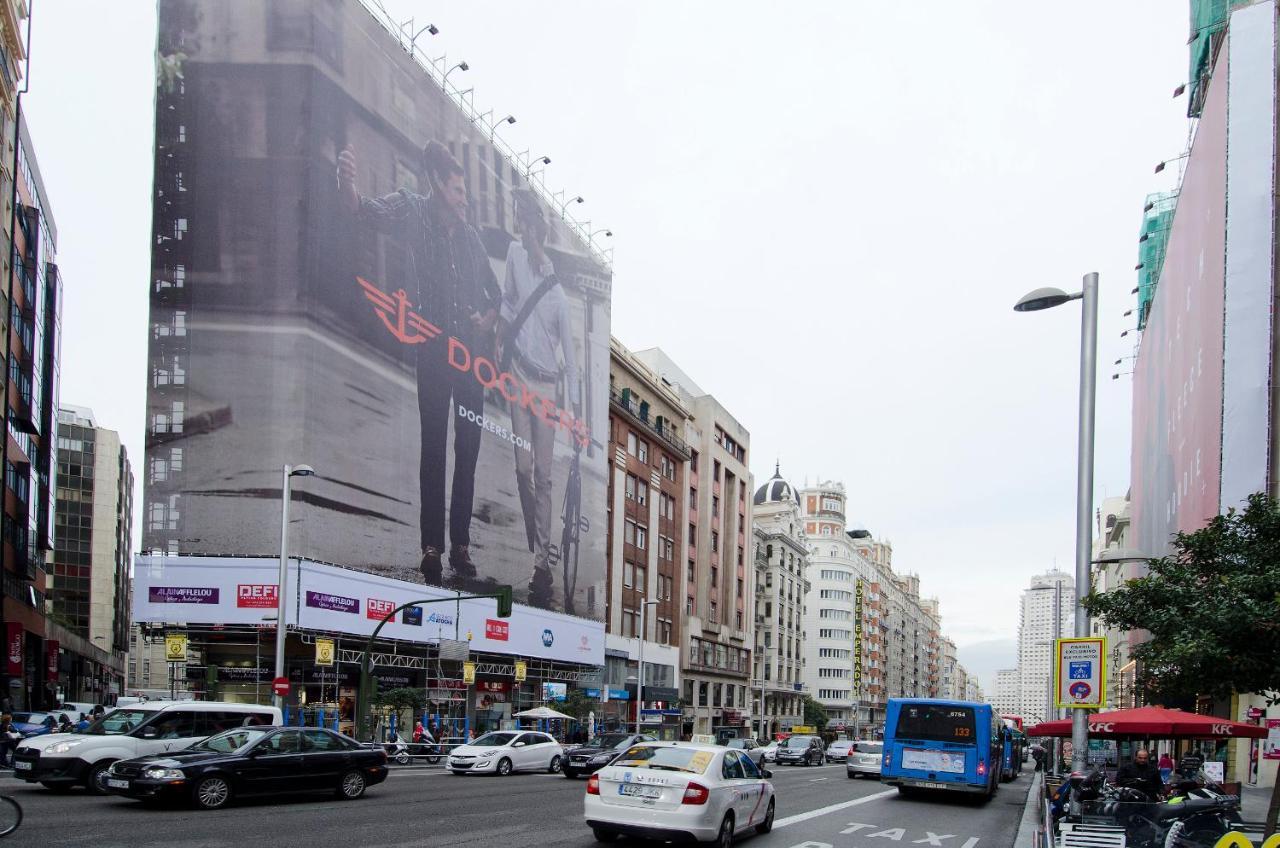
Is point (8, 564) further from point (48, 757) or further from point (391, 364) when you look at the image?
point (48, 757)

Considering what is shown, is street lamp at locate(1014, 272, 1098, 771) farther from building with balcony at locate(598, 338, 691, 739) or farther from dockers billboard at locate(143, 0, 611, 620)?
building with balcony at locate(598, 338, 691, 739)

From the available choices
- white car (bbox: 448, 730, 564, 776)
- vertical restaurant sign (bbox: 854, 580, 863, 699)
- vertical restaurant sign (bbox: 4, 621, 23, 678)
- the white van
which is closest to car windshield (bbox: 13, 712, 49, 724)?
vertical restaurant sign (bbox: 4, 621, 23, 678)

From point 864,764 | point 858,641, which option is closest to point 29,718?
point 864,764

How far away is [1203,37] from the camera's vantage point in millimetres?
47438

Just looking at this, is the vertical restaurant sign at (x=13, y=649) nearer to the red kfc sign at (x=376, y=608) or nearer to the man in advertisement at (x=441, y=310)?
the red kfc sign at (x=376, y=608)

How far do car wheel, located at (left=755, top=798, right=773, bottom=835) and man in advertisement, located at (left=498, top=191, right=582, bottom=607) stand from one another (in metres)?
40.1

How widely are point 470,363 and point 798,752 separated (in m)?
24.3

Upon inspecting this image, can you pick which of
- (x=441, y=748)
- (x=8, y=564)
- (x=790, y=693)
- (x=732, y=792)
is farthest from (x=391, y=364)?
(x=790, y=693)

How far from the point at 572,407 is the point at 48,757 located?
149 feet

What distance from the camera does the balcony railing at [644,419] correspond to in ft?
239

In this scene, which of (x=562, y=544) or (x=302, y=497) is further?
(x=562, y=544)

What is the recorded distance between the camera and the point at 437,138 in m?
52.4

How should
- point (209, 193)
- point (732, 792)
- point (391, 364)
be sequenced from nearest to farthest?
point (732, 792) < point (209, 193) < point (391, 364)

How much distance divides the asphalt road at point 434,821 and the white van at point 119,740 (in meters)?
0.40
